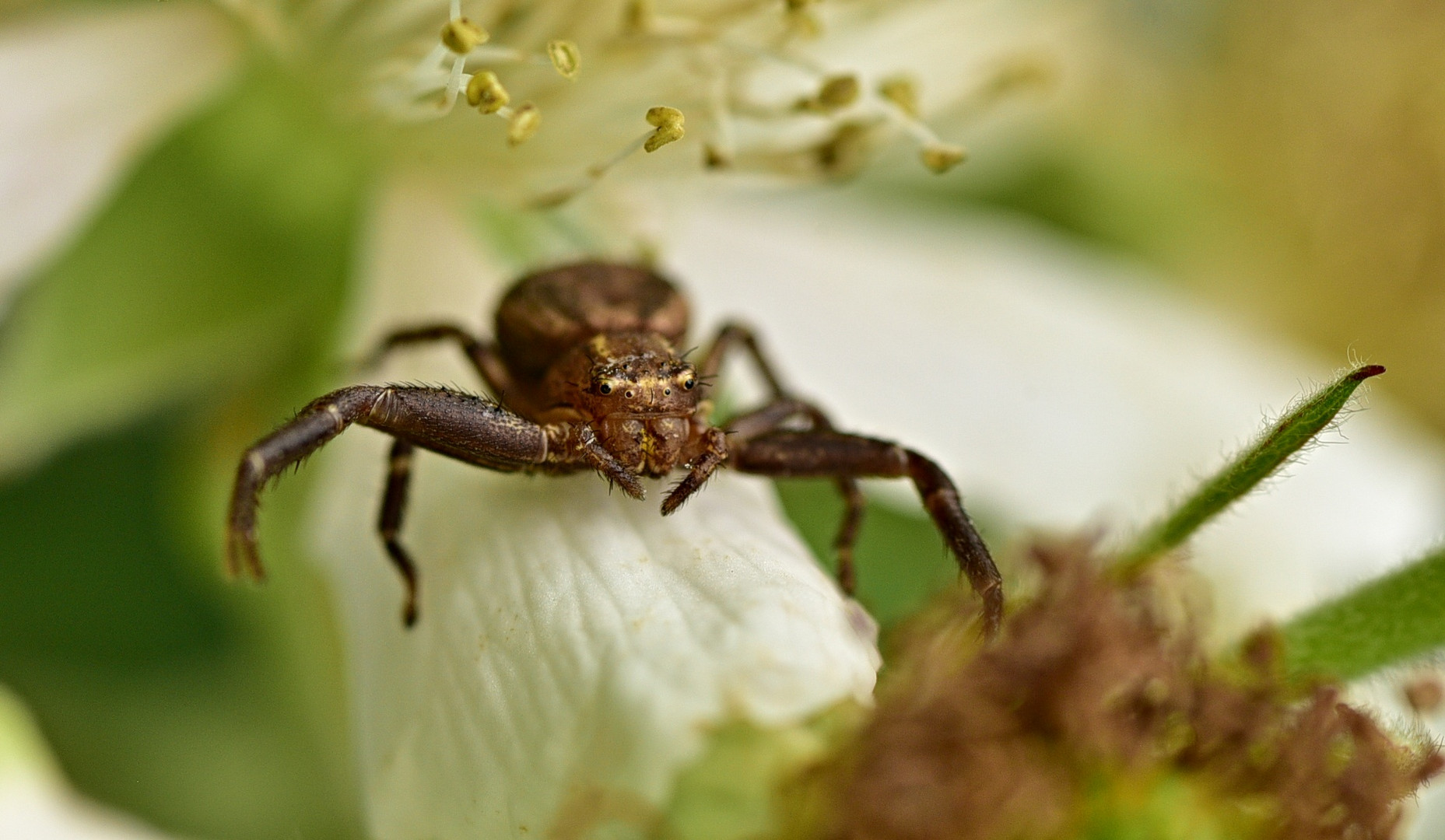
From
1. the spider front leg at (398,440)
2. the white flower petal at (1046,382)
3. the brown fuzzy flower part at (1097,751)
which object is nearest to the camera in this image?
the brown fuzzy flower part at (1097,751)

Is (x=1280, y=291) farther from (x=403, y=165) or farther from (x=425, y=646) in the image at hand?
(x=425, y=646)

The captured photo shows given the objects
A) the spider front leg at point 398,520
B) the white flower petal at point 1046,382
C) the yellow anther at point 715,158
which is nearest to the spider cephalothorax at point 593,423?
the spider front leg at point 398,520

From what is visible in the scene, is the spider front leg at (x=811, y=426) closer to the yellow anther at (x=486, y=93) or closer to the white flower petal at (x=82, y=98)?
the yellow anther at (x=486, y=93)

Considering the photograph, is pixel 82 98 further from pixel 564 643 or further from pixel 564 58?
pixel 564 643

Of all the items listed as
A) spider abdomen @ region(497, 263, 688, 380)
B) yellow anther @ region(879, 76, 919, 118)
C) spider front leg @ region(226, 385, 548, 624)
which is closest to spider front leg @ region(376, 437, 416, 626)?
spider front leg @ region(226, 385, 548, 624)

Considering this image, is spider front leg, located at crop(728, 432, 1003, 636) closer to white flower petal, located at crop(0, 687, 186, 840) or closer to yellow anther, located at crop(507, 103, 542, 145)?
yellow anther, located at crop(507, 103, 542, 145)
